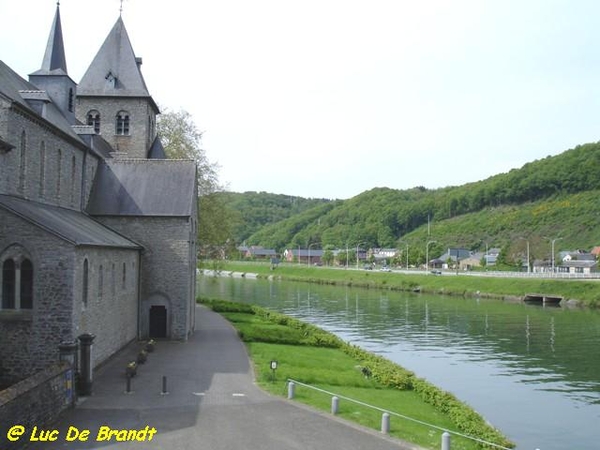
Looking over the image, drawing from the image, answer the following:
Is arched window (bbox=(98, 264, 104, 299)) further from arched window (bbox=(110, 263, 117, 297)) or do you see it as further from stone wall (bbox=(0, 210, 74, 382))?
stone wall (bbox=(0, 210, 74, 382))

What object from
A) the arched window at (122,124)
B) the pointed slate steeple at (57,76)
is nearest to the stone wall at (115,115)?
the arched window at (122,124)

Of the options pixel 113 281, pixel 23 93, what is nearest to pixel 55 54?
pixel 23 93

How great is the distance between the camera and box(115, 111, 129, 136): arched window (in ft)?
145

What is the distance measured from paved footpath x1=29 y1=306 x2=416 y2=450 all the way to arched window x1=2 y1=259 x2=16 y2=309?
14.2 feet

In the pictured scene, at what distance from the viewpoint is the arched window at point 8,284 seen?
2259 cm

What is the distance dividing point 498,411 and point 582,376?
9.48m

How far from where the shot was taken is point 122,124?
44.1m

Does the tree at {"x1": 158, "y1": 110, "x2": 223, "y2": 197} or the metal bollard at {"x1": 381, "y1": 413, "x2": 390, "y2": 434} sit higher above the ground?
the tree at {"x1": 158, "y1": 110, "x2": 223, "y2": 197}

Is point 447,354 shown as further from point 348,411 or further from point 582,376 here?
point 348,411

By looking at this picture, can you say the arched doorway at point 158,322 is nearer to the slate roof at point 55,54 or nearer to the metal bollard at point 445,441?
the slate roof at point 55,54

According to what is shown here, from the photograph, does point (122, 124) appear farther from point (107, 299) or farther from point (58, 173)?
point (107, 299)

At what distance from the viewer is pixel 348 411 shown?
20.6m

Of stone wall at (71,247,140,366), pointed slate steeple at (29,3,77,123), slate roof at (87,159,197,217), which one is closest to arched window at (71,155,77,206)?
slate roof at (87,159,197,217)

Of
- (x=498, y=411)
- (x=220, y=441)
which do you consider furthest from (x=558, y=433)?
(x=220, y=441)
